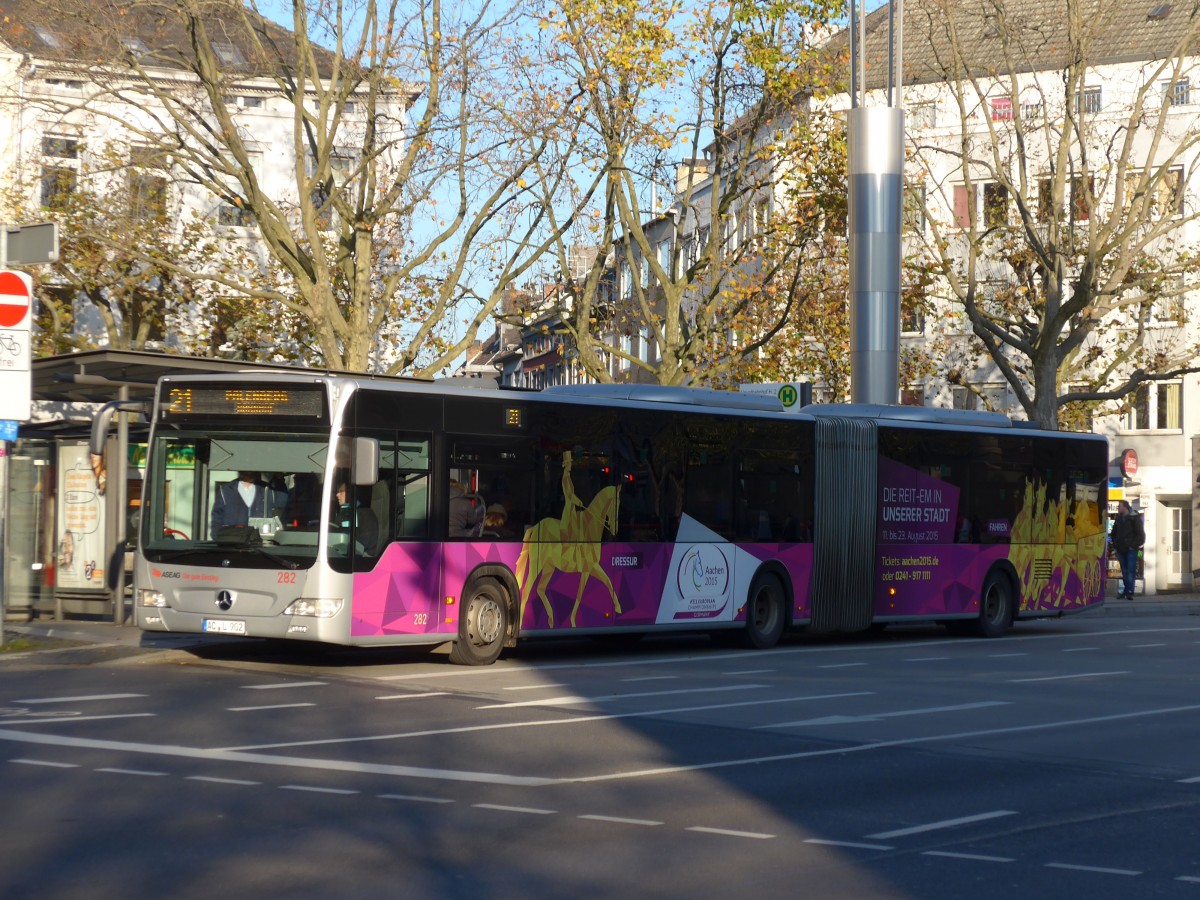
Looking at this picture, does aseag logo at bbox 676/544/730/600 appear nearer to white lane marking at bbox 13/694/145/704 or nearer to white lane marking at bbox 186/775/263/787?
white lane marking at bbox 13/694/145/704

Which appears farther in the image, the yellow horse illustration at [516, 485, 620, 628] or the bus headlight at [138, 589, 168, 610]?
the yellow horse illustration at [516, 485, 620, 628]

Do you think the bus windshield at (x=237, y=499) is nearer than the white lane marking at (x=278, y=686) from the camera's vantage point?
No

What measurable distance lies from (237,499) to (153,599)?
1.34 meters

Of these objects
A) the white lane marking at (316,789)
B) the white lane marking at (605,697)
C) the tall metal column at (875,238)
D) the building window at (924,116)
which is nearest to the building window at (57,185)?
the tall metal column at (875,238)

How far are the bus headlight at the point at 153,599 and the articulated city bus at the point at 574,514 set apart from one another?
0.03 metres

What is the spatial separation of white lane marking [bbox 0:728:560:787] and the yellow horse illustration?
773 centimetres

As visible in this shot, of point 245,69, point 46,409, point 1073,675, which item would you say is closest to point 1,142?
point 46,409

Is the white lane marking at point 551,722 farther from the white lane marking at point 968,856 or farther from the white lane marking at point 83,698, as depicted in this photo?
the white lane marking at point 968,856

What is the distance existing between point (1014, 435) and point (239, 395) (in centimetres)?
1348

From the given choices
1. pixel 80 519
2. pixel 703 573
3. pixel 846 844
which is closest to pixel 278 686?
pixel 703 573

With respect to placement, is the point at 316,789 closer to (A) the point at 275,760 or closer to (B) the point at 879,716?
(A) the point at 275,760

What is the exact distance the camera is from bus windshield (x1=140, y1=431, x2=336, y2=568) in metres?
16.6

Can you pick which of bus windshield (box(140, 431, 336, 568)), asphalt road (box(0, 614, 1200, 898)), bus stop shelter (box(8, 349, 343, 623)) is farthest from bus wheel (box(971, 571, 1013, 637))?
bus windshield (box(140, 431, 336, 568))

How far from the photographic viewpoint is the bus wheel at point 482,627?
18.0m
